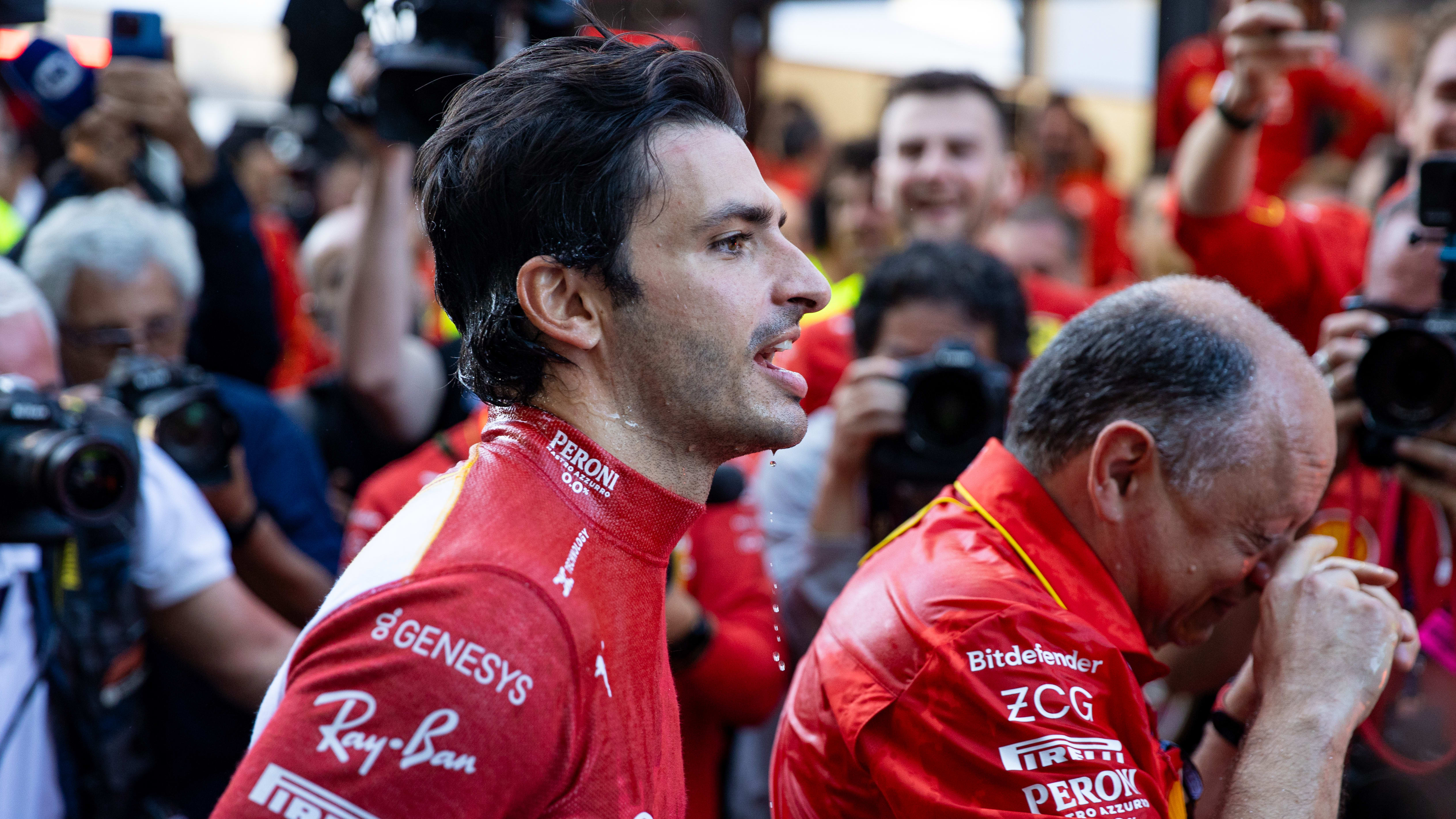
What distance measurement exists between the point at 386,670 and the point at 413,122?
7.13ft

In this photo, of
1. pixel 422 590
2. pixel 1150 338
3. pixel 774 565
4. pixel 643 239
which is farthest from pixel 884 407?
pixel 422 590

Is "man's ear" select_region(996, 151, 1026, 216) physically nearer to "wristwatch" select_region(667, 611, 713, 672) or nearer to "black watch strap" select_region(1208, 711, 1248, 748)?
"wristwatch" select_region(667, 611, 713, 672)

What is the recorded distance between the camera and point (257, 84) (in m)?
11.0

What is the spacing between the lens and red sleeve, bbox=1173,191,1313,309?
3.12 meters

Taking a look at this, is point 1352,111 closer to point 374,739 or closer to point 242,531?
point 242,531

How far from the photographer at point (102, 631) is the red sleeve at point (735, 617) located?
86cm

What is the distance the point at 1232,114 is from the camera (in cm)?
303

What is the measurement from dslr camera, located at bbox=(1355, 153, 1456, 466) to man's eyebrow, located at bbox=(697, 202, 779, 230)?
138cm

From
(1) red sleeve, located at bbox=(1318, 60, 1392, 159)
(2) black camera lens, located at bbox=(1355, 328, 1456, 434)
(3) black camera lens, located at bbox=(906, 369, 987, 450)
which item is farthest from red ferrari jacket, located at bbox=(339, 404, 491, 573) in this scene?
(1) red sleeve, located at bbox=(1318, 60, 1392, 159)

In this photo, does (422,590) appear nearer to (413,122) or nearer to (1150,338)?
(1150,338)

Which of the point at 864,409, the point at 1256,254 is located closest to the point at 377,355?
the point at 864,409

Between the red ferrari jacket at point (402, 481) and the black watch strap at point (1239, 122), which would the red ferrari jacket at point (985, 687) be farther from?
the black watch strap at point (1239, 122)

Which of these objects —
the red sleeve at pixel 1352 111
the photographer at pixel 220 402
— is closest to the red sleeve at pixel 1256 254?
the photographer at pixel 220 402

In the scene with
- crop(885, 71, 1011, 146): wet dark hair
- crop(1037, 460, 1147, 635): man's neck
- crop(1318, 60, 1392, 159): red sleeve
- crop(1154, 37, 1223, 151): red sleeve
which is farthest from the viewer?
crop(1318, 60, 1392, 159): red sleeve
